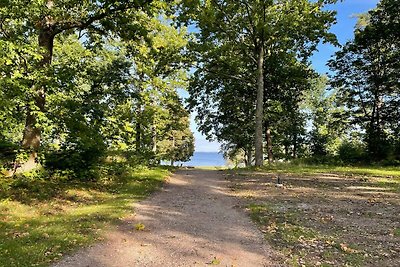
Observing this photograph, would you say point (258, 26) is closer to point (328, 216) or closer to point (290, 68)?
point (290, 68)

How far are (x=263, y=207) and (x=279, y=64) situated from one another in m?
20.3

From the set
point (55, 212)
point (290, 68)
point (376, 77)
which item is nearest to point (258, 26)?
point (290, 68)

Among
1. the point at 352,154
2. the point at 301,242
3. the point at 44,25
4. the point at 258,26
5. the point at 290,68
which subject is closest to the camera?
the point at 301,242

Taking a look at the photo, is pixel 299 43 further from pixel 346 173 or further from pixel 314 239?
pixel 314 239

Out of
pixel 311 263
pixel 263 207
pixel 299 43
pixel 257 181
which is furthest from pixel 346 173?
pixel 311 263

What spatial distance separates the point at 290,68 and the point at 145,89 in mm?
12081

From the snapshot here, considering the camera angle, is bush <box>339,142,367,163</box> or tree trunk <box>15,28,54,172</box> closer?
tree trunk <box>15,28,54,172</box>

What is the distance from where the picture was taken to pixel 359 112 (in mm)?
27734

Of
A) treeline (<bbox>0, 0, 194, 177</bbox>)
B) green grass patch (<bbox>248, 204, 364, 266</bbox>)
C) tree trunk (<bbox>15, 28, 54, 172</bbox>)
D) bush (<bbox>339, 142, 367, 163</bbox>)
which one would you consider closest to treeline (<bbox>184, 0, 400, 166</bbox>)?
bush (<bbox>339, 142, 367, 163</bbox>)

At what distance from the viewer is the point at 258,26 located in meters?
21.6

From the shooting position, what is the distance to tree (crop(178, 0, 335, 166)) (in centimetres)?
2184

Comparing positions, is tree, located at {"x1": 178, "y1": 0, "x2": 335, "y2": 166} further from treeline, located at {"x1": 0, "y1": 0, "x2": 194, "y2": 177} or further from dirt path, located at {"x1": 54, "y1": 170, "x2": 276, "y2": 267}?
dirt path, located at {"x1": 54, "y1": 170, "x2": 276, "y2": 267}

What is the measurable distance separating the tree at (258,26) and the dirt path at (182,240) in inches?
524

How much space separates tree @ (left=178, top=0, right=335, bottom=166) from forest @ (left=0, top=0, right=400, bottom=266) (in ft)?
0.33
